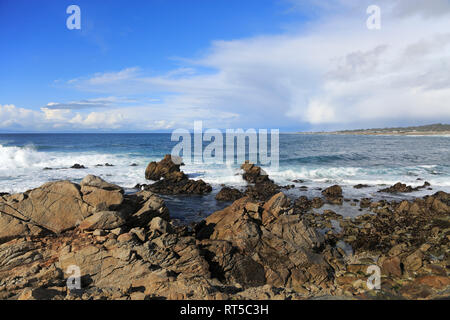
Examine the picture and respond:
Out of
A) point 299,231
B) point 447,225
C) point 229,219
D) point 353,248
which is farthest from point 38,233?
point 447,225

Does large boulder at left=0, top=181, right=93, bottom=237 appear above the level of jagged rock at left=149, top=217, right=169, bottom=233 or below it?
above

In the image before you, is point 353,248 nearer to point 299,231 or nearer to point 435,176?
point 299,231

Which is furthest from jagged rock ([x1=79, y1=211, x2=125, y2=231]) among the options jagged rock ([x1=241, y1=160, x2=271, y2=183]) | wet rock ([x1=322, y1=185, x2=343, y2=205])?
jagged rock ([x1=241, y1=160, x2=271, y2=183])

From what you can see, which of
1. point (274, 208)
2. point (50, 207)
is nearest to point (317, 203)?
point (274, 208)

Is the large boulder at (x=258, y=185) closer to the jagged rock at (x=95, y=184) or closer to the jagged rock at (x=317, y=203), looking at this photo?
the jagged rock at (x=317, y=203)

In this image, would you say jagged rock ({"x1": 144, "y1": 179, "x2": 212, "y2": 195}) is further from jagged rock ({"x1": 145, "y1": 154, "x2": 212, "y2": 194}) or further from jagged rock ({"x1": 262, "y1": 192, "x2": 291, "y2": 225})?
jagged rock ({"x1": 262, "y1": 192, "x2": 291, "y2": 225})

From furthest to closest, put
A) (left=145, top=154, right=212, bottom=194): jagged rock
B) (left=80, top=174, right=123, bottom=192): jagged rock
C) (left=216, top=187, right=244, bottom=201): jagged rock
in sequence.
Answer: (left=145, top=154, right=212, bottom=194): jagged rock → (left=216, top=187, right=244, bottom=201): jagged rock → (left=80, top=174, right=123, bottom=192): jagged rock

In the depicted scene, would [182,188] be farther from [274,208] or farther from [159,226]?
[159,226]

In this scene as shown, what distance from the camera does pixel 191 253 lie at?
8844mm

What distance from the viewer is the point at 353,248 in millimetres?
11578

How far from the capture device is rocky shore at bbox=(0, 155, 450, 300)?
7.25 meters

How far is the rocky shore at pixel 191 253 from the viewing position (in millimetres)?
7246

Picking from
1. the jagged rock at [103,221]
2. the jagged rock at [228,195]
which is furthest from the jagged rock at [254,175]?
the jagged rock at [103,221]

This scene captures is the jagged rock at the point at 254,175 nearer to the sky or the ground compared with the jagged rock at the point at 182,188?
nearer to the sky
